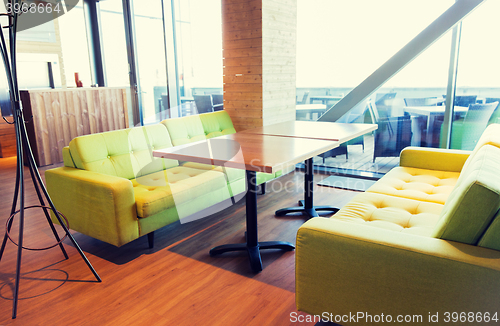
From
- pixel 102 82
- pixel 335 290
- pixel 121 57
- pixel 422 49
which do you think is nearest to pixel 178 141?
pixel 335 290

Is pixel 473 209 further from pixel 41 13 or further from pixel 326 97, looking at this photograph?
pixel 41 13

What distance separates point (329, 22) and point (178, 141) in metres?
2.46

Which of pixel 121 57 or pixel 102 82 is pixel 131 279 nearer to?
pixel 121 57

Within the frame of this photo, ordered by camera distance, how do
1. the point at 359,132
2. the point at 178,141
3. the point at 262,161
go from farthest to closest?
the point at 178,141
the point at 359,132
the point at 262,161

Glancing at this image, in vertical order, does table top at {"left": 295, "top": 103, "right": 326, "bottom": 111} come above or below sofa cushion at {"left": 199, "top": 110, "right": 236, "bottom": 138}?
above

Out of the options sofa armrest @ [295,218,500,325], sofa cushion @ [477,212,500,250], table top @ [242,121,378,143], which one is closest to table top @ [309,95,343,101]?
table top @ [242,121,378,143]

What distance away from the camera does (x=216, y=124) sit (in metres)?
3.97

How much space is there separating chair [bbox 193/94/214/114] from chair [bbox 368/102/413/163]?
256cm

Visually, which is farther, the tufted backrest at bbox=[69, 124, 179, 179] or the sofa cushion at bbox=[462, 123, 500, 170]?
the tufted backrest at bbox=[69, 124, 179, 179]

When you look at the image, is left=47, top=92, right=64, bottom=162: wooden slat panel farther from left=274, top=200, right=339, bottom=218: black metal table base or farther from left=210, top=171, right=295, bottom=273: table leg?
left=210, top=171, right=295, bottom=273: table leg

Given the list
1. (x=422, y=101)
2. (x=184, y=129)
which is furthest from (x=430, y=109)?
(x=184, y=129)

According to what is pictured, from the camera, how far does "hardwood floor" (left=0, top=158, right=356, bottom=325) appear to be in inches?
74.7

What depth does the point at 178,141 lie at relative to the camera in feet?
11.5

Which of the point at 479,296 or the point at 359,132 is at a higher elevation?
the point at 359,132
